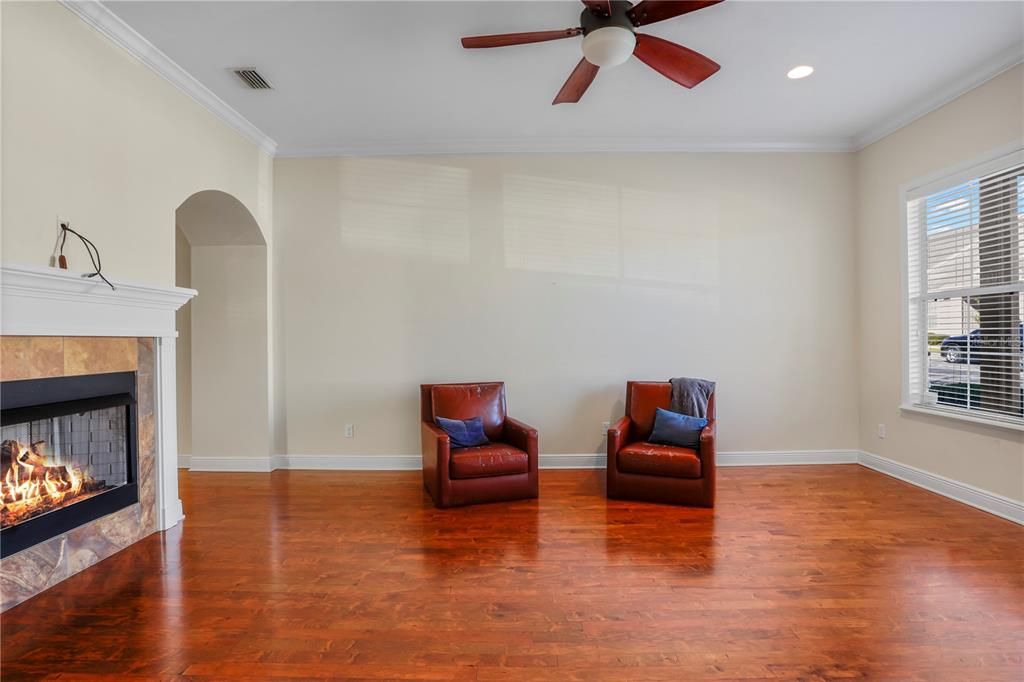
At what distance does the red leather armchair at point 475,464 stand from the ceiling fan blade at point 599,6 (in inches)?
109

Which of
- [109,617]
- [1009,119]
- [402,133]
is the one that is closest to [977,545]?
[1009,119]

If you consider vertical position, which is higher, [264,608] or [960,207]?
[960,207]

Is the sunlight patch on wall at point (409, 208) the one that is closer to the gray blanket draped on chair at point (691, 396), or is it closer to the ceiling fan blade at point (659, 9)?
the gray blanket draped on chair at point (691, 396)

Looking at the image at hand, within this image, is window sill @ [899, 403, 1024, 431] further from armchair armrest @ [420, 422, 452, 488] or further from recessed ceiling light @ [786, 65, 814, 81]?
armchair armrest @ [420, 422, 452, 488]

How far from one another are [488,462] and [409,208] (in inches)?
102

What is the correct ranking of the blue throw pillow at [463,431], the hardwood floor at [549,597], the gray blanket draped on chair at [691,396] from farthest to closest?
the gray blanket draped on chair at [691,396]
the blue throw pillow at [463,431]
the hardwood floor at [549,597]

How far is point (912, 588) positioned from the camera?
258cm

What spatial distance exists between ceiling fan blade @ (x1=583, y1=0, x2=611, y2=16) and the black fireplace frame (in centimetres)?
325

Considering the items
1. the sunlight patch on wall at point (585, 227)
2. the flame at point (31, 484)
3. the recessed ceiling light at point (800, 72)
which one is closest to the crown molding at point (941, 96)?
the recessed ceiling light at point (800, 72)

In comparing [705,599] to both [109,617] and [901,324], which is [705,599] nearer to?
[109,617]

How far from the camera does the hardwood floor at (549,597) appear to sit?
6.66ft

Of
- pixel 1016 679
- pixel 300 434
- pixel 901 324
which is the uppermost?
pixel 901 324

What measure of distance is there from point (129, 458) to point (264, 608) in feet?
5.19

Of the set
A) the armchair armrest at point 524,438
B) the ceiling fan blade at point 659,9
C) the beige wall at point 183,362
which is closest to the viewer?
the ceiling fan blade at point 659,9
